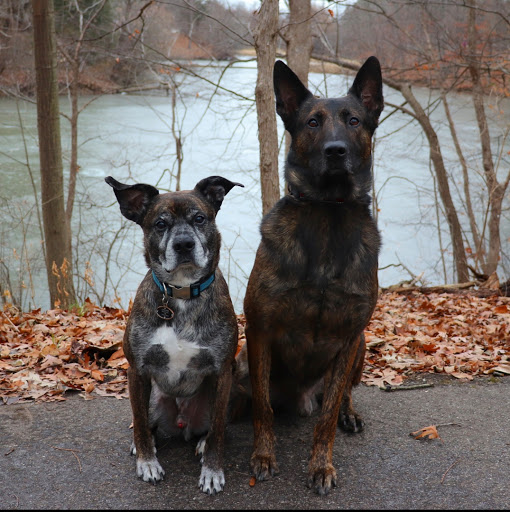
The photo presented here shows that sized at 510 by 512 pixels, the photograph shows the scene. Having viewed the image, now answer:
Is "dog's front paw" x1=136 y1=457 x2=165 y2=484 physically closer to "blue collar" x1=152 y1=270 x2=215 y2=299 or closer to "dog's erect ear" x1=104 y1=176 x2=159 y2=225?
"blue collar" x1=152 y1=270 x2=215 y2=299

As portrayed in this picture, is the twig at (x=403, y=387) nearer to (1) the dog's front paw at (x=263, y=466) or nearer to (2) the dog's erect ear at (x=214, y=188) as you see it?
(1) the dog's front paw at (x=263, y=466)

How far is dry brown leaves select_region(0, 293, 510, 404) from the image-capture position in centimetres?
470

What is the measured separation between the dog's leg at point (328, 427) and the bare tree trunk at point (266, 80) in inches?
141

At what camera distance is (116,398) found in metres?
4.48

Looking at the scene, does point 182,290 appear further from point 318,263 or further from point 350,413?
point 350,413

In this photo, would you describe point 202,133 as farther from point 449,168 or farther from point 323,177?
point 323,177

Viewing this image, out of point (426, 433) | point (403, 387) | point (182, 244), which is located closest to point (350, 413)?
point (426, 433)

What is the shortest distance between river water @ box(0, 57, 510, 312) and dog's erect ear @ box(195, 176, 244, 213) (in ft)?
22.0

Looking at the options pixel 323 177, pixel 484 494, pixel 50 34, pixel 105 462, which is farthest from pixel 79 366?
pixel 50 34

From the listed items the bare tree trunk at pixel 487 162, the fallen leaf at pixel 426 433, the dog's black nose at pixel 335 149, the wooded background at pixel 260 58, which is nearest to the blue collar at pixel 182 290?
the dog's black nose at pixel 335 149

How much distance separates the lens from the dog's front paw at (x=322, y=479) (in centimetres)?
329

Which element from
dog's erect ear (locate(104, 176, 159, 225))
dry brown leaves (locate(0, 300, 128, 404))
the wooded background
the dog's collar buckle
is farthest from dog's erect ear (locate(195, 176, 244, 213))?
the wooded background

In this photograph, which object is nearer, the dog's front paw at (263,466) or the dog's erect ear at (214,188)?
the dog's front paw at (263,466)

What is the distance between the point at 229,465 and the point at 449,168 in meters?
13.4
